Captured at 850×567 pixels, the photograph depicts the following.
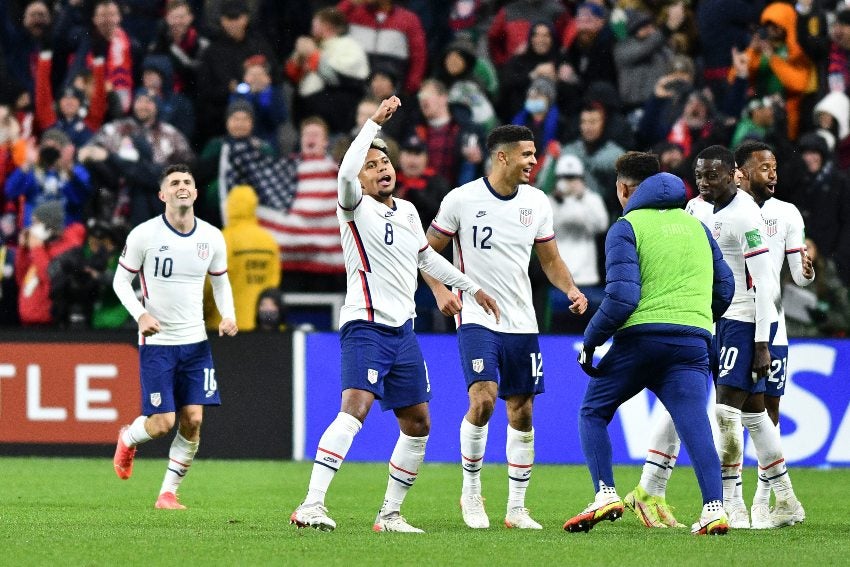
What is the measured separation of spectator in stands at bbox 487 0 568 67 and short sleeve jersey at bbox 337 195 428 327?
10383 millimetres

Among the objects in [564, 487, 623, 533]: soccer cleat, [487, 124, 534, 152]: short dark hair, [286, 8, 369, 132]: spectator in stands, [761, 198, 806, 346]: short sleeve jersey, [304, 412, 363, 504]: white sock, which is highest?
[286, 8, 369, 132]: spectator in stands

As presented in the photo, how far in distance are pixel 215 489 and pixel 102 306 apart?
443cm

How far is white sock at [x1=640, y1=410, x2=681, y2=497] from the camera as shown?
11078mm

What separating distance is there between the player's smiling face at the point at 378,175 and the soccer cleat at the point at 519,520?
229 centimetres

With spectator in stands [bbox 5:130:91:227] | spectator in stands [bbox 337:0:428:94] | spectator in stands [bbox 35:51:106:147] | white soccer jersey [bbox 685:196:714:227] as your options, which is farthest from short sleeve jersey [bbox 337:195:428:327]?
spectator in stands [bbox 35:51:106:147]

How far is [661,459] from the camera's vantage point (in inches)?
438

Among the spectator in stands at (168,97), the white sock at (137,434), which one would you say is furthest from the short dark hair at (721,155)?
the spectator in stands at (168,97)

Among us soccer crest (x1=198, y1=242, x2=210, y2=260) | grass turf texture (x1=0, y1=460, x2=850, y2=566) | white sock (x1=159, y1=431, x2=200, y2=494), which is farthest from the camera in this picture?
us soccer crest (x1=198, y1=242, x2=210, y2=260)

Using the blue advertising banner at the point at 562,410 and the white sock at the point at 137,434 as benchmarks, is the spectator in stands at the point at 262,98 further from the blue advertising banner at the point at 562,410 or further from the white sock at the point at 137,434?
the white sock at the point at 137,434

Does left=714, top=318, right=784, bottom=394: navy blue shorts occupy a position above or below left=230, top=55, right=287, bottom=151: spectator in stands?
below

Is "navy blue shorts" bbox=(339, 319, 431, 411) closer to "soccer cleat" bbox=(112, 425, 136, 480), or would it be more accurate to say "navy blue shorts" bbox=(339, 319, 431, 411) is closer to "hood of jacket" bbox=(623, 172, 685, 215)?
"hood of jacket" bbox=(623, 172, 685, 215)

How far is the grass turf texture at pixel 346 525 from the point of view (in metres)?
8.96

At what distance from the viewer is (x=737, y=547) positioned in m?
9.42

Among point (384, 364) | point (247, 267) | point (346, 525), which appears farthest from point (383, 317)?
point (247, 267)
